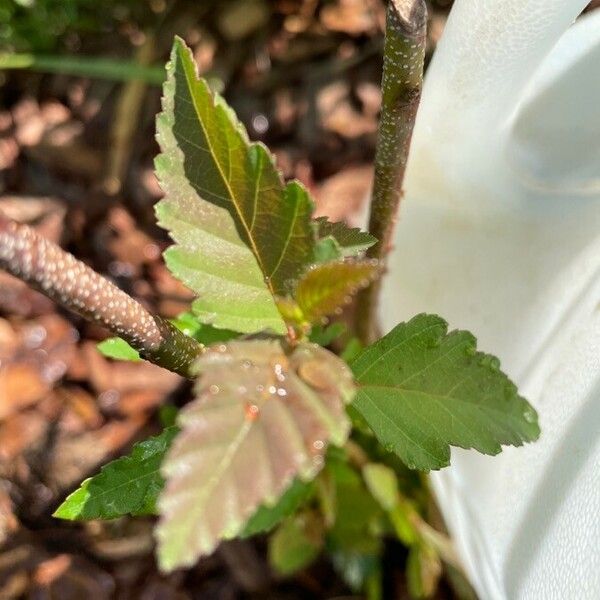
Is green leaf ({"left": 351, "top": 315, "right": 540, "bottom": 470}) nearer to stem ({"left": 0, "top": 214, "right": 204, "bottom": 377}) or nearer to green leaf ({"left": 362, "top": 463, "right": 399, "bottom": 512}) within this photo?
stem ({"left": 0, "top": 214, "right": 204, "bottom": 377})

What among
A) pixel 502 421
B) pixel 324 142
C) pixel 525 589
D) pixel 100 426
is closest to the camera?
pixel 502 421

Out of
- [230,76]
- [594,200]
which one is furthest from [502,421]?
[230,76]

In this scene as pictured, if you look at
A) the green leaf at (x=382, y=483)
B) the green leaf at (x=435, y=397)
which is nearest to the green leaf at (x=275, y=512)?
the green leaf at (x=382, y=483)

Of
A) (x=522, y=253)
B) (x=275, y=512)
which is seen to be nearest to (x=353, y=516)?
(x=275, y=512)

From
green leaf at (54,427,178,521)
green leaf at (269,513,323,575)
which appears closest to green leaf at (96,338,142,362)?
green leaf at (54,427,178,521)

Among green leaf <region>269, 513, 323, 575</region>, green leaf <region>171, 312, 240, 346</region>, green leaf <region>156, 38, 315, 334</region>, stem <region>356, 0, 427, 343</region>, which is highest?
stem <region>356, 0, 427, 343</region>

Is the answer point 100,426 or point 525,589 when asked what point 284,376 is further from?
point 100,426

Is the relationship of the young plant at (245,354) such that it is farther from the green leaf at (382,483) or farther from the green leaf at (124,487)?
the green leaf at (382,483)

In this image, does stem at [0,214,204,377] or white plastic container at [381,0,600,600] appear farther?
white plastic container at [381,0,600,600]
